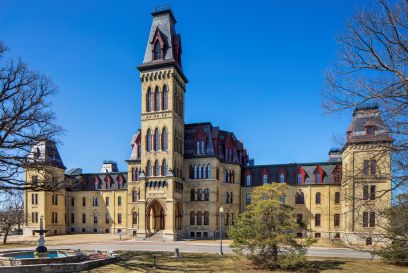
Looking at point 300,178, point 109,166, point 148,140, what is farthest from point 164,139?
point 109,166

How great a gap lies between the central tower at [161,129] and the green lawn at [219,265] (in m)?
18.7

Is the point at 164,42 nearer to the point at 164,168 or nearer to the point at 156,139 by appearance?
the point at 156,139

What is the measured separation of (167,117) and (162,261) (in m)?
25.4

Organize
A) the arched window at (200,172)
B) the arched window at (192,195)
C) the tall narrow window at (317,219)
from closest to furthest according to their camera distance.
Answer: the tall narrow window at (317,219)
the arched window at (200,172)
the arched window at (192,195)

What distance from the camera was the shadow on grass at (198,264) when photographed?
21000mm

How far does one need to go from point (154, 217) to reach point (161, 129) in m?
13.9

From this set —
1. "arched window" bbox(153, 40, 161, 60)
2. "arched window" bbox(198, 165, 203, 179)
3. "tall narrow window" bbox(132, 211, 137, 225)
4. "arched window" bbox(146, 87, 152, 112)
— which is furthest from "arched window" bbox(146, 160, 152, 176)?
"arched window" bbox(153, 40, 161, 60)

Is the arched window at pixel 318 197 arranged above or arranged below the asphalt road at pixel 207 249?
above

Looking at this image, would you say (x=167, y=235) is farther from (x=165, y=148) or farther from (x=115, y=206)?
(x=115, y=206)

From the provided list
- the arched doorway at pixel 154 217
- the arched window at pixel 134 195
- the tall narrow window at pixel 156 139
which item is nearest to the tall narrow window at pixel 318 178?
the arched doorway at pixel 154 217

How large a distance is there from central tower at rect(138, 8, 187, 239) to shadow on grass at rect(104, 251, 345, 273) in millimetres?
18392

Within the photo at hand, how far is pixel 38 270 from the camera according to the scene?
19.5 metres

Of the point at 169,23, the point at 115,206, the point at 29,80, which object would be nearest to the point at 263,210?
the point at 29,80

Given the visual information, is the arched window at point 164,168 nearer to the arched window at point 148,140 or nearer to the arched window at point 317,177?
the arched window at point 148,140
